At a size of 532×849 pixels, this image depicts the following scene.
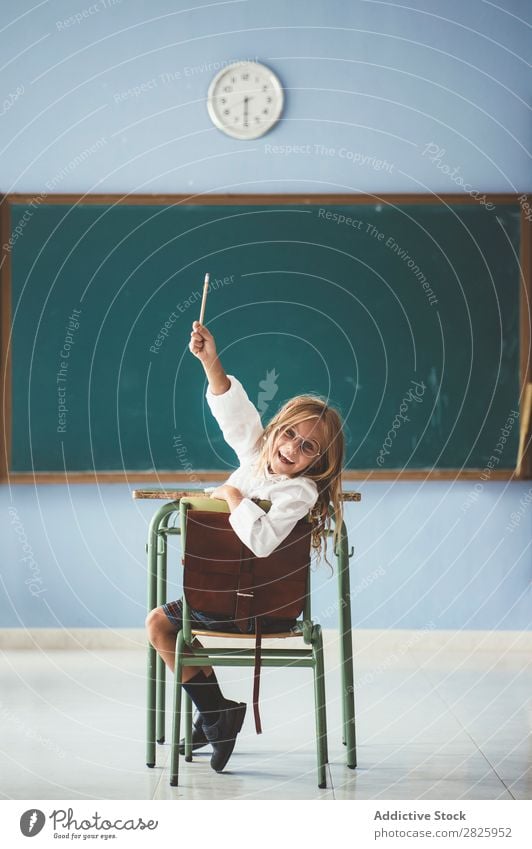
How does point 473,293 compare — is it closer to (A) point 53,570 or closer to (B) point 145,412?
(B) point 145,412

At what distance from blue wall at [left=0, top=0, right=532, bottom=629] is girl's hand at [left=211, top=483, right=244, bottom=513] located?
74.7 inches

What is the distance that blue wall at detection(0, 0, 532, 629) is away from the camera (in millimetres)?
4340

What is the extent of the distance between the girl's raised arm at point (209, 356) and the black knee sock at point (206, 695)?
74cm

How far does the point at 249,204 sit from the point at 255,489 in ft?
6.73

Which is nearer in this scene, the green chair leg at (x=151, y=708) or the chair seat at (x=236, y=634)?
the chair seat at (x=236, y=634)

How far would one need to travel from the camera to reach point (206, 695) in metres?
2.62

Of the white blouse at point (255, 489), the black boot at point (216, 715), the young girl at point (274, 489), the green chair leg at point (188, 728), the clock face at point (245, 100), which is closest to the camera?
the white blouse at point (255, 489)

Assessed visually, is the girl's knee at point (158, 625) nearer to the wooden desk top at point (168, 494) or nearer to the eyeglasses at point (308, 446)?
the wooden desk top at point (168, 494)

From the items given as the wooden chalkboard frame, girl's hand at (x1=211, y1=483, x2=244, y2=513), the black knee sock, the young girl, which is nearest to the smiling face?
the young girl

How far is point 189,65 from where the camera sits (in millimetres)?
4344

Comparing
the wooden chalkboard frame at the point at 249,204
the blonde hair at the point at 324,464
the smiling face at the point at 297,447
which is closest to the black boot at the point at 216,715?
the blonde hair at the point at 324,464

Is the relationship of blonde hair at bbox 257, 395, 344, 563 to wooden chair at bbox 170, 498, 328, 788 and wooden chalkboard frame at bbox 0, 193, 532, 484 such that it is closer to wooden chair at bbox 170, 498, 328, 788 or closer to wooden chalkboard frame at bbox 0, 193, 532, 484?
wooden chair at bbox 170, 498, 328, 788

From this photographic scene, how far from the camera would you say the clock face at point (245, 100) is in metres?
4.33
